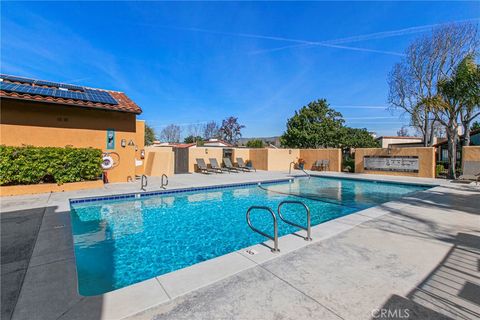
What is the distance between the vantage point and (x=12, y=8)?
9.23 metres

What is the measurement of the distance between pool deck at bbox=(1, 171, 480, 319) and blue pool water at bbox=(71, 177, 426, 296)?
29.2 inches

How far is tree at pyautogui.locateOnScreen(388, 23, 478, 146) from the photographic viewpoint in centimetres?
1410

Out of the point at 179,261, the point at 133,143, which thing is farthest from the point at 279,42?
the point at 179,261

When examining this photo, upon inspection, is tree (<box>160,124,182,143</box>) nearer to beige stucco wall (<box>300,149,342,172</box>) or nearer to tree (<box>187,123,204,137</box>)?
tree (<box>187,123,204,137</box>)

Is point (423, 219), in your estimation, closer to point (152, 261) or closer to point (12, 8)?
point (152, 261)

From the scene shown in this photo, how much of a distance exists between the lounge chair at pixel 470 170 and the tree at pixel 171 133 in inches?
2178

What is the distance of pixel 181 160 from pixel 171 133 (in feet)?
147

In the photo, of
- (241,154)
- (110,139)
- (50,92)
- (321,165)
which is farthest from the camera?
(241,154)

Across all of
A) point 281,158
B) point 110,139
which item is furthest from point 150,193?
point 281,158

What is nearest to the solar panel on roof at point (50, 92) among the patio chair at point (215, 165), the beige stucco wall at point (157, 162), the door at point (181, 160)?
the beige stucco wall at point (157, 162)

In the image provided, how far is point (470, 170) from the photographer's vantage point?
1234 cm

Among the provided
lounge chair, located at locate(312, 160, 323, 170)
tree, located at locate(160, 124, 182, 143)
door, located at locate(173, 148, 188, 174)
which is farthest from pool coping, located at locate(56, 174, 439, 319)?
tree, located at locate(160, 124, 182, 143)

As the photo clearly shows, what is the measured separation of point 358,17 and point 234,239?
12956 millimetres

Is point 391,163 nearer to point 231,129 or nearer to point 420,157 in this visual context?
point 420,157
